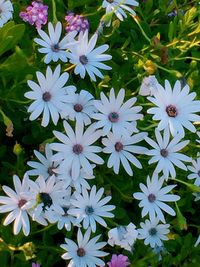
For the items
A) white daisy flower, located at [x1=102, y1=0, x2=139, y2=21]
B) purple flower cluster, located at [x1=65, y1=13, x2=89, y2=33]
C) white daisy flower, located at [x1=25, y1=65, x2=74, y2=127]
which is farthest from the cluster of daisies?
white daisy flower, located at [x1=102, y1=0, x2=139, y2=21]

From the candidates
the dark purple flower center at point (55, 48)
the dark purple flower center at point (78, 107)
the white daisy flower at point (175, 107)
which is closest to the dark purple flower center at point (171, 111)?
the white daisy flower at point (175, 107)

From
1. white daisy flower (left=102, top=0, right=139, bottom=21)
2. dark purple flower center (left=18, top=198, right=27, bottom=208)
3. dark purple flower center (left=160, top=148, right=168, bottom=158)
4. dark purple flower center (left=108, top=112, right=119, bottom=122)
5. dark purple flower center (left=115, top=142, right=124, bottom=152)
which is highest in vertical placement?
white daisy flower (left=102, top=0, right=139, bottom=21)

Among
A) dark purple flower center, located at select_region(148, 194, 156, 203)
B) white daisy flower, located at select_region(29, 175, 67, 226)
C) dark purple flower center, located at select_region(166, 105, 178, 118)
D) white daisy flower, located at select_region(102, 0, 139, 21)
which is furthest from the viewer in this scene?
white daisy flower, located at select_region(102, 0, 139, 21)

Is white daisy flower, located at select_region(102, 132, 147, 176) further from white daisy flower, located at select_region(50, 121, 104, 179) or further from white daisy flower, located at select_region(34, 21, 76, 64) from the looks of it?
white daisy flower, located at select_region(34, 21, 76, 64)

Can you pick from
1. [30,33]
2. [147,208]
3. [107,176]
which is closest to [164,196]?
[147,208]

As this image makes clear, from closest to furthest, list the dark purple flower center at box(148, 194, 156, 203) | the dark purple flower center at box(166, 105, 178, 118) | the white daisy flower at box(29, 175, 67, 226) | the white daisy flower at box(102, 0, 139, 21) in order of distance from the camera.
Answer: the white daisy flower at box(29, 175, 67, 226) → the dark purple flower center at box(166, 105, 178, 118) → the dark purple flower center at box(148, 194, 156, 203) → the white daisy flower at box(102, 0, 139, 21)

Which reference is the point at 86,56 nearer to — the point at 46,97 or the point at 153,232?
the point at 46,97

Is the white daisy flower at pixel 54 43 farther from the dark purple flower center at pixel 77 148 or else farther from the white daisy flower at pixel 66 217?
the white daisy flower at pixel 66 217

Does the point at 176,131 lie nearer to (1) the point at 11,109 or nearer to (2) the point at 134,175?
(2) the point at 134,175
